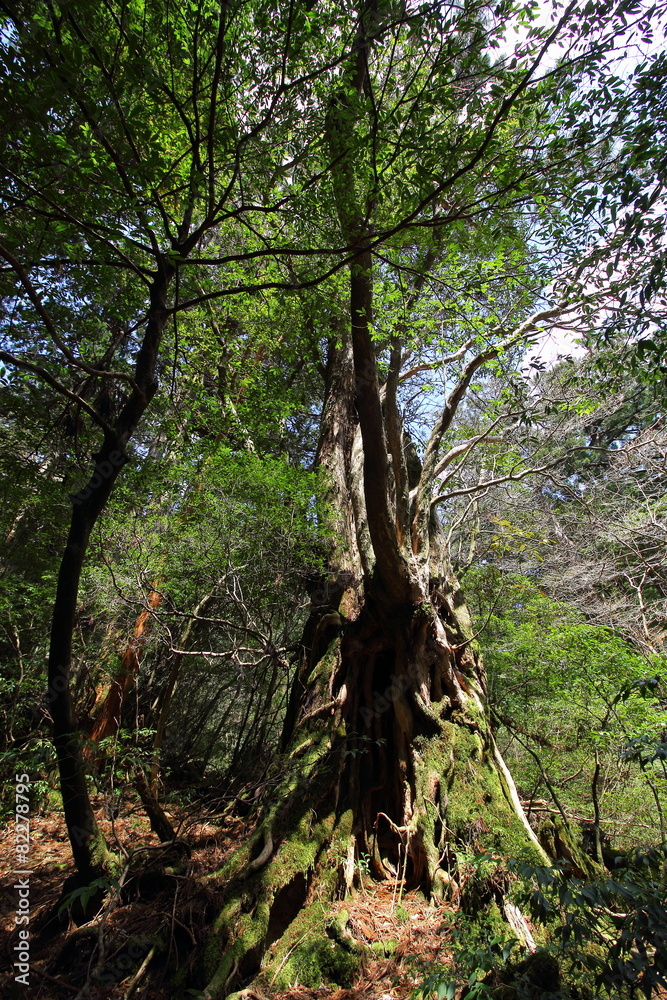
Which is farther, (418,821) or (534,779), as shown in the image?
(534,779)

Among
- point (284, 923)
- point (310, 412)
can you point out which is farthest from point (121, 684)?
point (310, 412)

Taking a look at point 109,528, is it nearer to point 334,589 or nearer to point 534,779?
point 334,589

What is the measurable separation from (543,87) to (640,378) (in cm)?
204

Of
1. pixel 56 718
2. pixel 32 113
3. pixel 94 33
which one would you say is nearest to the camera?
pixel 32 113

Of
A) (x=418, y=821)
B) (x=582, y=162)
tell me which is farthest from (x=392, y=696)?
(x=582, y=162)

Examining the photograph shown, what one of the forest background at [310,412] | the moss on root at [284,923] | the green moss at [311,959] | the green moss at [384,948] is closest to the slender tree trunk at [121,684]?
the forest background at [310,412]

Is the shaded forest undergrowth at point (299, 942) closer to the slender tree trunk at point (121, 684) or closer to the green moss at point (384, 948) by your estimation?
the green moss at point (384, 948)

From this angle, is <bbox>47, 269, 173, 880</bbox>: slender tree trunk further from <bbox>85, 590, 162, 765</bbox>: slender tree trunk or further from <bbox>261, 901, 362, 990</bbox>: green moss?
<bbox>85, 590, 162, 765</bbox>: slender tree trunk

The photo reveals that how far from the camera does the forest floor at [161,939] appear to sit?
2766 mm

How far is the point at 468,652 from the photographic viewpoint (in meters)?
5.27

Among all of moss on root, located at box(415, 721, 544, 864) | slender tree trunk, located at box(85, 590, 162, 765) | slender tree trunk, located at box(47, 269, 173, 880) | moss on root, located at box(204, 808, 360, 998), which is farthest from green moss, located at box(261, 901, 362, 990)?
slender tree trunk, located at box(85, 590, 162, 765)

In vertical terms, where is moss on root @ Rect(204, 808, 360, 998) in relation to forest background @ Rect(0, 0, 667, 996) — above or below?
below

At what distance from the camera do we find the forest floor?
9.07ft

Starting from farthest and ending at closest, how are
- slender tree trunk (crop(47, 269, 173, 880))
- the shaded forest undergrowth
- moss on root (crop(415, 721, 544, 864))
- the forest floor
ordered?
moss on root (crop(415, 721, 544, 864)), the forest floor, slender tree trunk (crop(47, 269, 173, 880)), the shaded forest undergrowth
